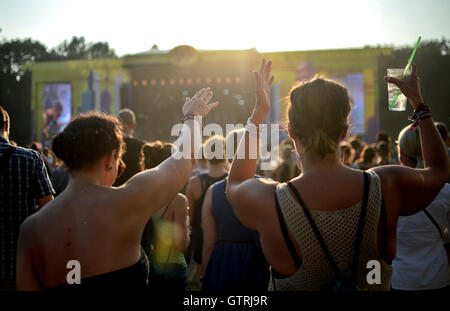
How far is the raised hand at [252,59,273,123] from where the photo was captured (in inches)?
→ 71.4

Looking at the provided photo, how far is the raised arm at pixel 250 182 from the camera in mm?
1647

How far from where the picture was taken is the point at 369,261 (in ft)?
5.24

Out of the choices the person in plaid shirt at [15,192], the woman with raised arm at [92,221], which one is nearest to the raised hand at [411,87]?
the woman with raised arm at [92,221]

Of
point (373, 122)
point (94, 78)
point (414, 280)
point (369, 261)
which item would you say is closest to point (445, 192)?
point (414, 280)

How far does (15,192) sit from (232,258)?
1621mm

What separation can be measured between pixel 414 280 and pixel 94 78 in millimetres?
30431

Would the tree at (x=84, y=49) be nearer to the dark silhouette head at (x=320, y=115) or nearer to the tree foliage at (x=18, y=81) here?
the tree foliage at (x=18, y=81)

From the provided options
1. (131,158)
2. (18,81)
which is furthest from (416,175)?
(18,81)

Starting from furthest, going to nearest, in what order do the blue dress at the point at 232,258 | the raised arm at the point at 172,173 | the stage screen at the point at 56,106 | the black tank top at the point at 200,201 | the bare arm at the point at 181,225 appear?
the stage screen at the point at 56,106 → the black tank top at the point at 200,201 → the bare arm at the point at 181,225 → the blue dress at the point at 232,258 → the raised arm at the point at 172,173

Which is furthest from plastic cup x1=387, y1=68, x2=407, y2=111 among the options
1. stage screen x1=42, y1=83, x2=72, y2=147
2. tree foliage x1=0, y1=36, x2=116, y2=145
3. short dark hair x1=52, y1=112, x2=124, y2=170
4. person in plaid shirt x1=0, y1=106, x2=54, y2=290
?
tree foliage x1=0, y1=36, x2=116, y2=145

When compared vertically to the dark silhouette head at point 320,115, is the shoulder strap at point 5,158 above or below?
below

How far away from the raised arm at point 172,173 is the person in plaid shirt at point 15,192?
1457 mm

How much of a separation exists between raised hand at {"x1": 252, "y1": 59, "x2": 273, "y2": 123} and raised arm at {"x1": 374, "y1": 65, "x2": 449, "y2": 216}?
0.54 metres

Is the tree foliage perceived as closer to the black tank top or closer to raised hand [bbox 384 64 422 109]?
the black tank top
